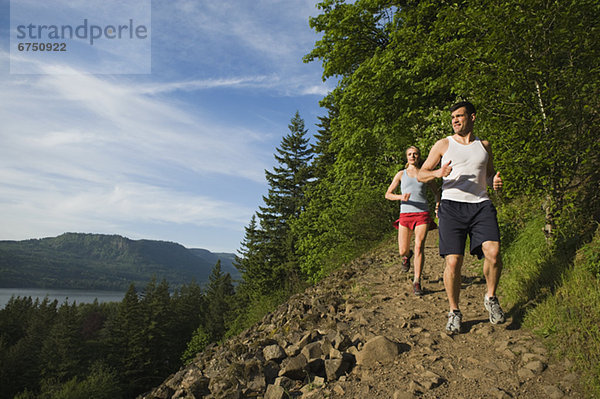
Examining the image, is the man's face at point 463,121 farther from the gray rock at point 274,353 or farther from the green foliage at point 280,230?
the green foliage at point 280,230

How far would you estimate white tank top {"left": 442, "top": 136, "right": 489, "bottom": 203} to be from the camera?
362 centimetres

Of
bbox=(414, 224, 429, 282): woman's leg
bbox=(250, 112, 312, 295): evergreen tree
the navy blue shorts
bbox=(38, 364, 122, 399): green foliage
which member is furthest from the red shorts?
bbox=(38, 364, 122, 399): green foliage

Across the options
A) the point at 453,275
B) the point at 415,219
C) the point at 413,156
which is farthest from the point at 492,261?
the point at 413,156

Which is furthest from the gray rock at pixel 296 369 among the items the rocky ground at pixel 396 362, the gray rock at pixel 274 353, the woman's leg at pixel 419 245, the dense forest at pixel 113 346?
the dense forest at pixel 113 346

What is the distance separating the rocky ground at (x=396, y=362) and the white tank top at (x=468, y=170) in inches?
58.4

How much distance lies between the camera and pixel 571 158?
15.3 feet

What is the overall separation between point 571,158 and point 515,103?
1017 millimetres

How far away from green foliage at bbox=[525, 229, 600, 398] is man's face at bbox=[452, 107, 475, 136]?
1.96 meters

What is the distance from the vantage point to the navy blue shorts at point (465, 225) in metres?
3.60

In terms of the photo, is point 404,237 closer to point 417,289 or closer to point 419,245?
point 419,245

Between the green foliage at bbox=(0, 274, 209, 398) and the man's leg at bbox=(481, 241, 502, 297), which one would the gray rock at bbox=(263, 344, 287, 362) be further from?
the green foliage at bbox=(0, 274, 209, 398)

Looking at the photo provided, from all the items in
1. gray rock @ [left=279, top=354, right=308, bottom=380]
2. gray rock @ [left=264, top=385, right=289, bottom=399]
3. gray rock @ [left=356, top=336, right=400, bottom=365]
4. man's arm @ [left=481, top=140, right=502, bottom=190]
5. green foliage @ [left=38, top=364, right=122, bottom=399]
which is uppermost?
man's arm @ [left=481, top=140, right=502, bottom=190]

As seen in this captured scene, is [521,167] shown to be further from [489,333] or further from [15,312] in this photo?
[15,312]

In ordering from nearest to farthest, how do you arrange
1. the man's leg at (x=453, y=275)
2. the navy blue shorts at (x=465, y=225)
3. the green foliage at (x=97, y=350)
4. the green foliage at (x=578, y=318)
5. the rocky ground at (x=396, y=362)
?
the green foliage at (x=578, y=318) < the rocky ground at (x=396, y=362) < the navy blue shorts at (x=465, y=225) < the man's leg at (x=453, y=275) < the green foliage at (x=97, y=350)
